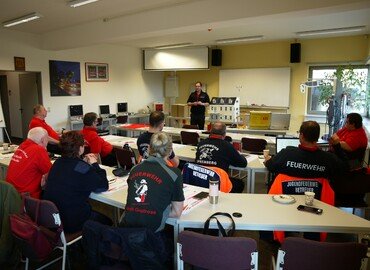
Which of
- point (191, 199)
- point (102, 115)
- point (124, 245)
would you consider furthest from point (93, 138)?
point (102, 115)

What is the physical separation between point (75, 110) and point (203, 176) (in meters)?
6.67

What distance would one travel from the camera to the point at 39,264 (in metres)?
2.86

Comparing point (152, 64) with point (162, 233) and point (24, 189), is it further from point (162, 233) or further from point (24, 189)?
point (162, 233)

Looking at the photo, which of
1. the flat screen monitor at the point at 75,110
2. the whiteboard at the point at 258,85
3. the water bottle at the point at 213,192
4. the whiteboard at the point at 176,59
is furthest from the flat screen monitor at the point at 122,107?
the water bottle at the point at 213,192

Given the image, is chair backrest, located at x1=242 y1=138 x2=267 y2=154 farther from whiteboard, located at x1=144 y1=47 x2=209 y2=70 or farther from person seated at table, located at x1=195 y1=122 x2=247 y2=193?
whiteboard, located at x1=144 y1=47 x2=209 y2=70

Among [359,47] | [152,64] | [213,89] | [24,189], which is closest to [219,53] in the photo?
[213,89]

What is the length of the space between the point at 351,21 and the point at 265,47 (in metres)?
2.91

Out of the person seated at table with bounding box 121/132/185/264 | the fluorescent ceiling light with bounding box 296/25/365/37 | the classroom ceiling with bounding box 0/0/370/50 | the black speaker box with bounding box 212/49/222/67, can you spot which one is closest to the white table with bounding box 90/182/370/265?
the person seated at table with bounding box 121/132/185/264

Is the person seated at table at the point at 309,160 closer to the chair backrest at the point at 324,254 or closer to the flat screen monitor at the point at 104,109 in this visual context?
the chair backrest at the point at 324,254

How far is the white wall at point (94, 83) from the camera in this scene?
24.4 feet

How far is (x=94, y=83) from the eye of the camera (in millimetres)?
9102

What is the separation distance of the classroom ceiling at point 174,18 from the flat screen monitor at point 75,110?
66.4 inches

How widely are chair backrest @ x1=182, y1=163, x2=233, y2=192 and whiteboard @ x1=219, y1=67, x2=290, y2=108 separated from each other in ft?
22.4

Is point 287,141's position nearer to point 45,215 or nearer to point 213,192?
point 213,192
